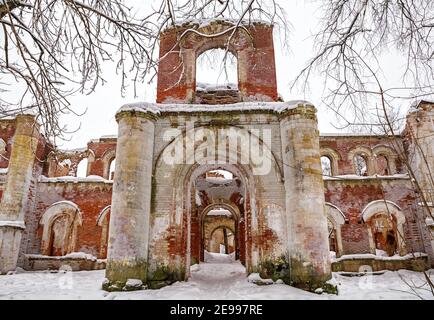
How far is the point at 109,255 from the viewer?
779 centimetres

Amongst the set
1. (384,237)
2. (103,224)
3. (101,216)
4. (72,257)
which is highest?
(101,216)

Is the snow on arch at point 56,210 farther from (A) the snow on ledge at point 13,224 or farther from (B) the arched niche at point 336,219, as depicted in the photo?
(B) the arched niche at point 336,219

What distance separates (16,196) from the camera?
1342 cm

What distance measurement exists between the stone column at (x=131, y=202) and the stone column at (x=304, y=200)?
145 inches

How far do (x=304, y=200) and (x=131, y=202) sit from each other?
14.2 feet

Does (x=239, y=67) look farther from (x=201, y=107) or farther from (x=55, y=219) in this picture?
(x=55, y=219)

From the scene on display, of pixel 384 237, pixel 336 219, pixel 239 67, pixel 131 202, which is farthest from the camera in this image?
pixel 384 237

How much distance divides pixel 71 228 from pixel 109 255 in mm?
10122

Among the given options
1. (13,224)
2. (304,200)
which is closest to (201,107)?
(304,200)

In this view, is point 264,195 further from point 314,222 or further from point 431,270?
point 431,270

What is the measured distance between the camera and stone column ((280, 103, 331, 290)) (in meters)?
7.55

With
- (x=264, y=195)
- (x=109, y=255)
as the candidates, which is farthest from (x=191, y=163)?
(x=109, y=255)

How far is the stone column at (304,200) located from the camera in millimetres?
7555

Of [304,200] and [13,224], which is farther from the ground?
[304,200]
